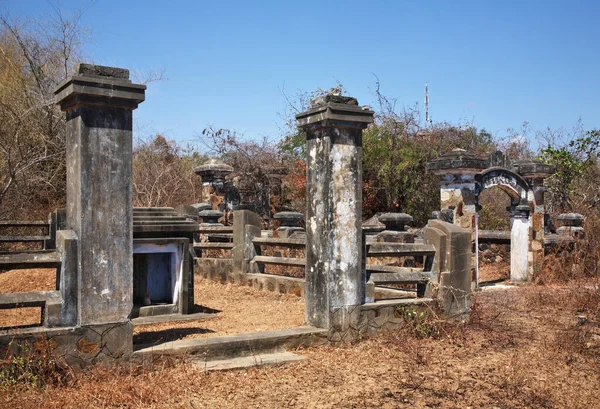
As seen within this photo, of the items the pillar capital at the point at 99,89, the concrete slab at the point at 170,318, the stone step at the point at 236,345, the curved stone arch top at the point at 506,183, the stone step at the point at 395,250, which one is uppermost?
the pillar capital at the point at 99,89

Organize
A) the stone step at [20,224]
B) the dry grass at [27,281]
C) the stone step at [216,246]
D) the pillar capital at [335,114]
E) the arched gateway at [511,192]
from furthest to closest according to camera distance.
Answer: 1. the stone step at [216,246]
2. the arched gateway at [511,192]
3. the stone step at [20,224]
4. the dry grass at [27,281]
5. the pillar capital at [335,114]

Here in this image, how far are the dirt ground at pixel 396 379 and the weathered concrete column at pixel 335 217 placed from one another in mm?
496

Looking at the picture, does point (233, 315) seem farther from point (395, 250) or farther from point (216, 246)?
point (216, 246)

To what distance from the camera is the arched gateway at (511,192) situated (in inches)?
549

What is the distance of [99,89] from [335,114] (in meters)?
2.90

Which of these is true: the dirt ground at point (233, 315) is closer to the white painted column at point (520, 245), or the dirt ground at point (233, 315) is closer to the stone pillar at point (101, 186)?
the stone pillar at point (101, 186)

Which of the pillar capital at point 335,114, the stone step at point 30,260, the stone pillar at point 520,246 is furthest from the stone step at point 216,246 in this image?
the stone step at point 30,260

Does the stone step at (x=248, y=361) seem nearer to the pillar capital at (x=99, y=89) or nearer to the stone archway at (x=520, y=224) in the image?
the pillar capital at (x=99, y=89)

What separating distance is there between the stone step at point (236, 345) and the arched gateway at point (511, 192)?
736 cm

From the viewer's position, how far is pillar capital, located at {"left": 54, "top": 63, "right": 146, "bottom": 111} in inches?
241

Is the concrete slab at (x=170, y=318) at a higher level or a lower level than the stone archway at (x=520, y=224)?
lower

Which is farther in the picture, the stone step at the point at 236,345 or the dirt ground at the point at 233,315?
the dirt ground at the point at 233,315

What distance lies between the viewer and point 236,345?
6.93m

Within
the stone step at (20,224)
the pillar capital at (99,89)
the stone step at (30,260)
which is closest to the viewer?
the stone step at (30,260)
